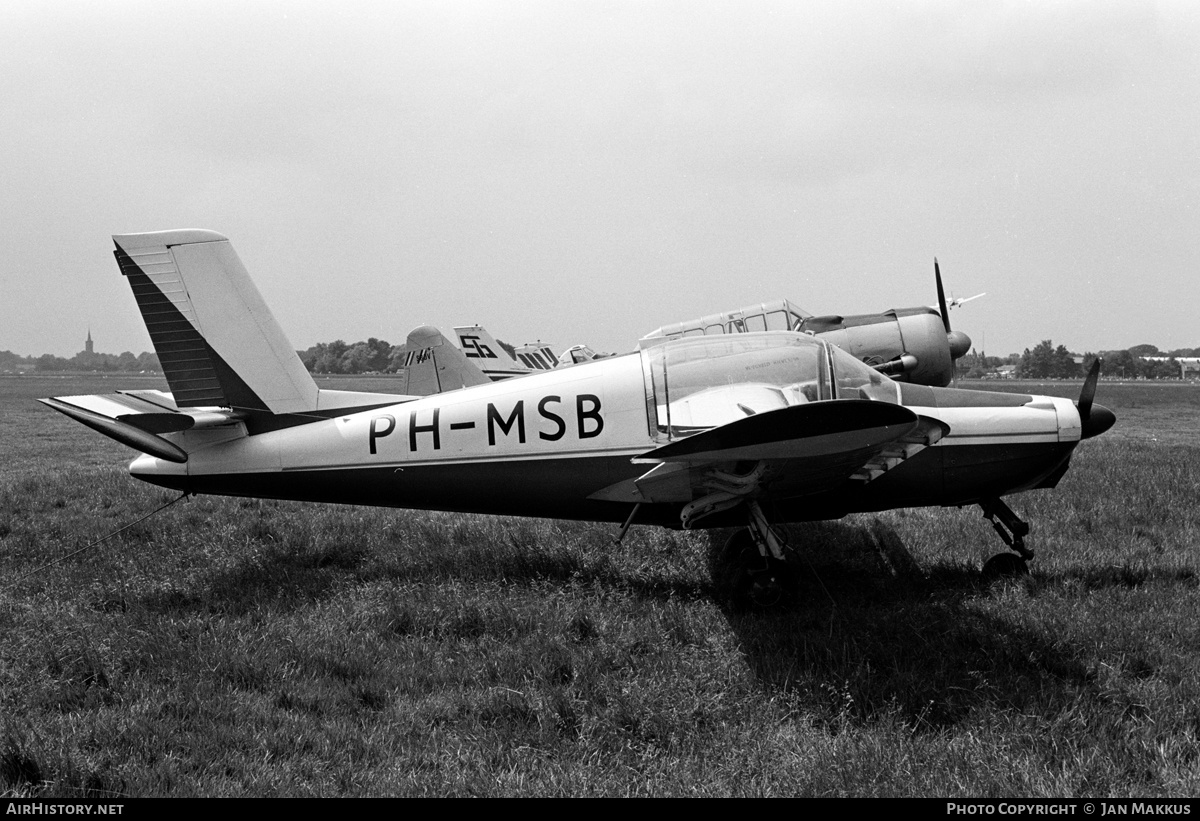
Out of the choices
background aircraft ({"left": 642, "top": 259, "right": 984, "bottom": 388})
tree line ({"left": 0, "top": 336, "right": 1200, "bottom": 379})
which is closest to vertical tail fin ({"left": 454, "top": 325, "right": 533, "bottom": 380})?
background aircraft ({"left": 642, "top": 259, "right": 984, "bottom": 388})

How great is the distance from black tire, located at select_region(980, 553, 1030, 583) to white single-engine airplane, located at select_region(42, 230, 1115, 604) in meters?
0.02

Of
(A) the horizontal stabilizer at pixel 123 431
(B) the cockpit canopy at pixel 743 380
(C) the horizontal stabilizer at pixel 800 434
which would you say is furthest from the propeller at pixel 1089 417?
(A) the horizontal stabilizer at pixel 123 431

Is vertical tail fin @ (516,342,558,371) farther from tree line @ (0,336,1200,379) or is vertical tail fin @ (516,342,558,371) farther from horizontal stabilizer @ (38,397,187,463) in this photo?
tree line @ (0,336,1200,379)

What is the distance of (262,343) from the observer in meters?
6.70

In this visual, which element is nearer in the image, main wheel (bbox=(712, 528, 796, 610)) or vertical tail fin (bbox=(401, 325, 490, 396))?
main wheel (bbox=(712, 528, 796, 610))

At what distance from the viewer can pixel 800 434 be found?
4703 mm

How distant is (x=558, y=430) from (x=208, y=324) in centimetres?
296

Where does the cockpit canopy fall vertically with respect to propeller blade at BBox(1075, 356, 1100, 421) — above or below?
above

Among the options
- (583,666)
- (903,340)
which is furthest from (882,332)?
(583,666)

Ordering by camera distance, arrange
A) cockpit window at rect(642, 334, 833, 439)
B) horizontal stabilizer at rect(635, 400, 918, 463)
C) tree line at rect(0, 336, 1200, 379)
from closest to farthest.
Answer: horizontal stabilizer at rect(635, 400, 918, 463) → cockpit window at rect(642, 334, 833, 439) → tree line at rect(0, 336, 1200, 379)

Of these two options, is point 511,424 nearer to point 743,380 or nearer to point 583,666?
point 743,380

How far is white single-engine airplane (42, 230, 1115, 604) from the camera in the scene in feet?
19.5
